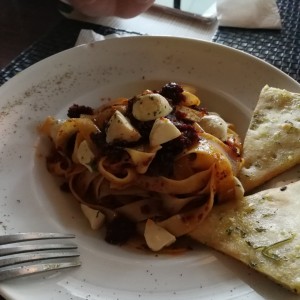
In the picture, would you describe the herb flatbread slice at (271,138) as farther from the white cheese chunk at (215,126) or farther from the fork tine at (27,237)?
the fork tine at (27,237)

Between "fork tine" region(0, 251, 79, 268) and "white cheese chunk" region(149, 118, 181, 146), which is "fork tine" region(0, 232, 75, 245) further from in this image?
"white cheese chunk" region(149, 118, 181, 146)

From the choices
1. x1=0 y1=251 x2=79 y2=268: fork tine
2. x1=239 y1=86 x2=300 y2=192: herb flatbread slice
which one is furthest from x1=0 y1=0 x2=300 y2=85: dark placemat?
x1=0 y1=251 x2=79 y2=268: fork tine

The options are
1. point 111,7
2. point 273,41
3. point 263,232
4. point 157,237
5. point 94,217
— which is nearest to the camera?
point 263,232

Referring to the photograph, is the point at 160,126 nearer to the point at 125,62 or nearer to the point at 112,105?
the point at 112,105

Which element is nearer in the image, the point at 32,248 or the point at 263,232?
the point at 32,248

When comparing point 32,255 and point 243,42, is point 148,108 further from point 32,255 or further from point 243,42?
point 243,42

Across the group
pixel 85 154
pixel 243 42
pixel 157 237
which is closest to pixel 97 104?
pixel 85 154

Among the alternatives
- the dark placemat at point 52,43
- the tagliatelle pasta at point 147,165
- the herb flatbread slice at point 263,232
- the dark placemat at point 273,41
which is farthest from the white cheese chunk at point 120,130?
the dark placemat at point 273,41
